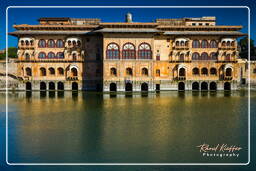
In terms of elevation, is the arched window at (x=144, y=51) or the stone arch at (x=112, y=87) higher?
the arched window at (x=144, y=51)

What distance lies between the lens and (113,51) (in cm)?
4834

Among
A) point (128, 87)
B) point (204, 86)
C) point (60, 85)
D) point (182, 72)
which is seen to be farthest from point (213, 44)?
point (60, 85)

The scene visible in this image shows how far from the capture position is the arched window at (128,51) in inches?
1906

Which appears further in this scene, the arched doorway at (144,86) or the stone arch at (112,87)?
the arched doorway at (144,86)

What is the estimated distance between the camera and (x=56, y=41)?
170 ft

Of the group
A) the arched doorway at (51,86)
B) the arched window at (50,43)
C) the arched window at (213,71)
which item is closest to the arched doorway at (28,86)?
the arched doorway at (51,86)

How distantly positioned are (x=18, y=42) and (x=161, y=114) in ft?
143

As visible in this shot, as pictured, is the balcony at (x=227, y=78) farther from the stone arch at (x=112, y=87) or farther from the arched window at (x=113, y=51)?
the stone arch at (x=112, y=87)

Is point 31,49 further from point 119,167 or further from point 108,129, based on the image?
point 119,167

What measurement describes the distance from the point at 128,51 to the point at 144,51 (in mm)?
3584

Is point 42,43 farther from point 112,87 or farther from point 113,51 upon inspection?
point 112,87

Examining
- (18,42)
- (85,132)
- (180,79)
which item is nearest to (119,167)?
(85,132)

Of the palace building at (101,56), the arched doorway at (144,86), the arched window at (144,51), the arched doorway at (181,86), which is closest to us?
the arched window at (144,51)

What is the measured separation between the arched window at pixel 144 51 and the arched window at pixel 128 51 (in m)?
1.56
